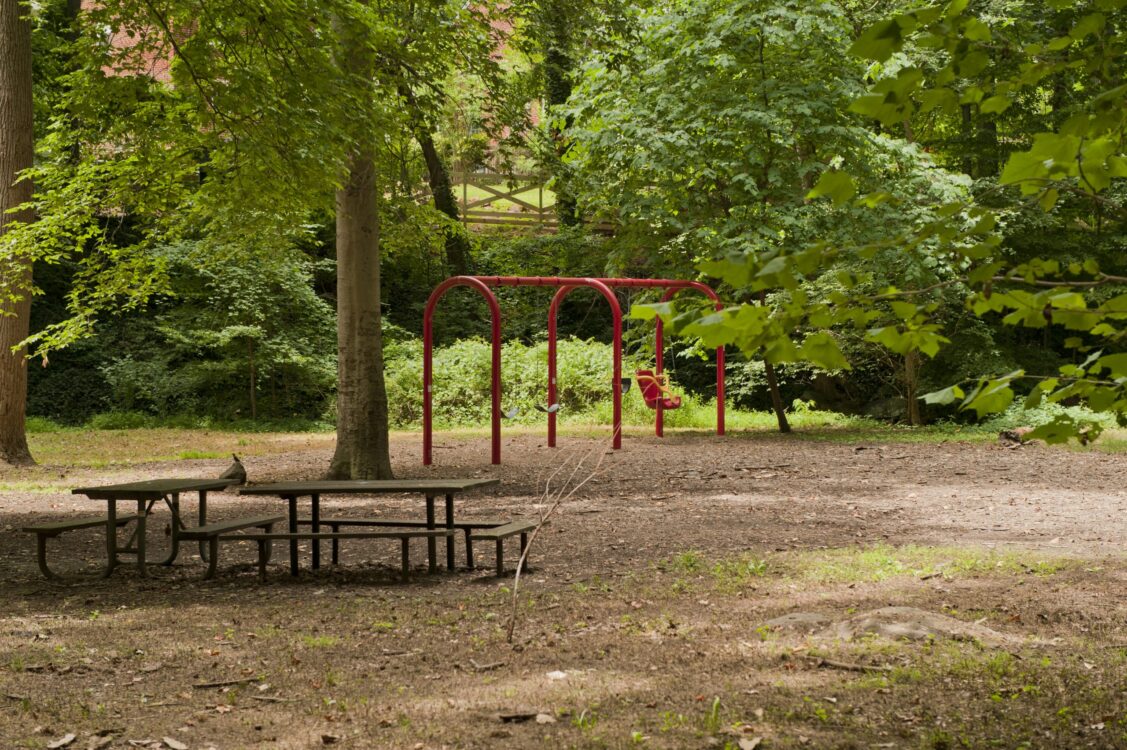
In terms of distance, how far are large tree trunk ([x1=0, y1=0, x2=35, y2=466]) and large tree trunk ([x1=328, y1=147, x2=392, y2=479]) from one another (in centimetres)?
455

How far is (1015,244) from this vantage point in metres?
18.6

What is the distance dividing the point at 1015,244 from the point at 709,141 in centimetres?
628

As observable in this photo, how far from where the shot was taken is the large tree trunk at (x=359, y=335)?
11.1m

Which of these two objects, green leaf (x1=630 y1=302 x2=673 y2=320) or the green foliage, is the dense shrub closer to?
the green foliage

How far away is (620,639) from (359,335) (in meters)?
6.73

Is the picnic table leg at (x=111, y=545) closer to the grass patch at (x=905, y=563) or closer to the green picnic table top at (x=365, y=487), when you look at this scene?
the green picnic table top at (x=365, y=487)

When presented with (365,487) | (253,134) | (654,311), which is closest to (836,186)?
(654,311)

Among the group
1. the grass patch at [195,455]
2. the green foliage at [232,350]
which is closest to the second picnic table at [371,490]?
the grass patch at [195,455]

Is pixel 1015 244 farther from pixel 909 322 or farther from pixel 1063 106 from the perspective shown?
pixel 909 322

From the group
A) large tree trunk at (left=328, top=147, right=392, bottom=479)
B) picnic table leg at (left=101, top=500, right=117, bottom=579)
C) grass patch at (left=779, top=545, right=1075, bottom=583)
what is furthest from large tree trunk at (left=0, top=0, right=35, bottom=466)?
grass patch at (left=779, top=545, right=1075, bottom=583)

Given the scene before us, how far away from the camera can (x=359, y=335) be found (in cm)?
1111

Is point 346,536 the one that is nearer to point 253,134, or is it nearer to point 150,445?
Result: point 253,134

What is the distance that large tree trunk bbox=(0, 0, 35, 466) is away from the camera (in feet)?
43.2

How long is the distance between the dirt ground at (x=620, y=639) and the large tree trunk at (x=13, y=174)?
433 cm
